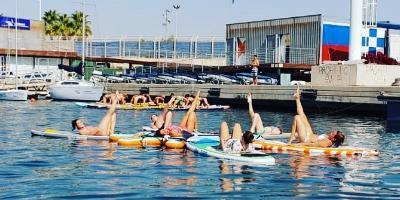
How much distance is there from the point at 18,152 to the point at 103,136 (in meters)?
Answer: 3.98

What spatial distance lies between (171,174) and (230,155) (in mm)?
2602

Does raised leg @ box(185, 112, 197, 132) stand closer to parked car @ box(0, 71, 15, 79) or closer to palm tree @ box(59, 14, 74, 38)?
parked car @ box(0, 71, 15, 79)

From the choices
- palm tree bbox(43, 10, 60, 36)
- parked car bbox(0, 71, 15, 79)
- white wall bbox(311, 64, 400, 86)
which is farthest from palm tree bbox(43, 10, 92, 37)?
white wall bbox(311, 64, 400, 86)

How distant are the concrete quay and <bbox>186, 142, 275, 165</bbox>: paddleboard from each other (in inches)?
624

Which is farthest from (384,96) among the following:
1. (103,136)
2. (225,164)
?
(225,164)

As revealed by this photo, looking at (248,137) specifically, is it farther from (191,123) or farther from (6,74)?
(6,74)

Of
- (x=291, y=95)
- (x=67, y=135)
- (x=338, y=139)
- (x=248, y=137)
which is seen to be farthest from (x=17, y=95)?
(x=248, y=137)

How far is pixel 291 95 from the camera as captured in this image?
41.0 meters

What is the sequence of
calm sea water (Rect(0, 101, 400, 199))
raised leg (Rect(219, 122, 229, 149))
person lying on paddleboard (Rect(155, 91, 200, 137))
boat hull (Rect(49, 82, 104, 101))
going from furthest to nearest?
boat hull (Rect(49, 82, 104, 101)) < person lying on paddleboard (Rect(155, 91, 200, 137)) < raised leg (Rect(219, 122, 229, 149)) < calm sea water (Rect(0, 101, 400, 199))

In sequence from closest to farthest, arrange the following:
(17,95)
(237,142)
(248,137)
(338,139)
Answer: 1. (248,137)
2. (237,142)
3. (338,139)
4. (17,95)

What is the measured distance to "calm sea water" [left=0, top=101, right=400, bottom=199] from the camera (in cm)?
1405

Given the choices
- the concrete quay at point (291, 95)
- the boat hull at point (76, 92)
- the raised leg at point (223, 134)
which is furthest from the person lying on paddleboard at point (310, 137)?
the boat hull at point (76, 92)

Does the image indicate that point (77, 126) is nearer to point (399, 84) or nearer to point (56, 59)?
point (399, 84)

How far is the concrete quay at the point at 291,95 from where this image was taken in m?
35.9
